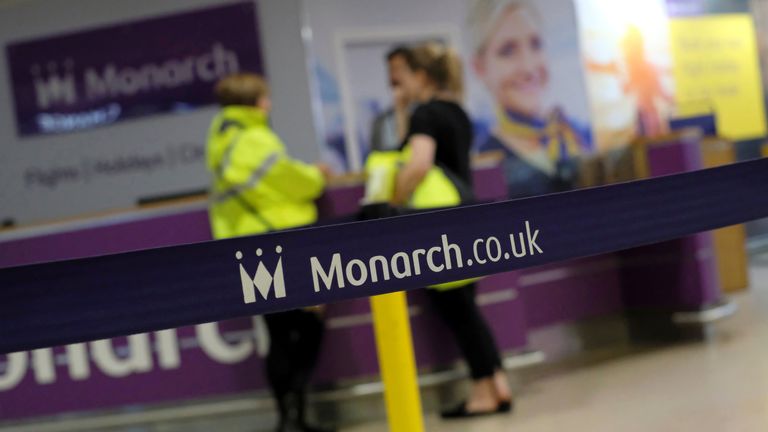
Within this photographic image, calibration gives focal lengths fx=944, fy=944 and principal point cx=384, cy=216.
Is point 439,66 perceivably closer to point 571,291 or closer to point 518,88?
point 571,291

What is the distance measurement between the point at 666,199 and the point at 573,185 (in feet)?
13.2

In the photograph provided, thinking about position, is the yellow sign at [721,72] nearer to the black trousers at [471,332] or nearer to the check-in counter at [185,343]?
the check-in counter at [185,343]

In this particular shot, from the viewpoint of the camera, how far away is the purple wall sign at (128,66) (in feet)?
24.7

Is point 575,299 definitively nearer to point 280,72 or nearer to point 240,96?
point 240,96

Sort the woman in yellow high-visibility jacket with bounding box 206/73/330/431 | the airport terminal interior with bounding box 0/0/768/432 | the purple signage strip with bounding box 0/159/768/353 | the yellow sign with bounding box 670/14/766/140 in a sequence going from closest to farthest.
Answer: the purple signage strip with bounding box 0/159/768/353
the airport terminal interior with bounding box 0/0/768/432
the woman in yellow high-visibility jacket with bounding box 206/73/330/431
the yellow sign with bounding box 670/14/766/140

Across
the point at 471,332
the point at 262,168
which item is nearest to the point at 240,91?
the point at 262,168

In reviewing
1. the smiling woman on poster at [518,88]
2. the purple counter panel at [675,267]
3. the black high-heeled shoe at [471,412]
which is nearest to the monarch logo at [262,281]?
the black high-heeled shoe at [471,412]

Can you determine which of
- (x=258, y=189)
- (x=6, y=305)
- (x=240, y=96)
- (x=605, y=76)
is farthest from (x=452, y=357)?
(x=605, y=76)

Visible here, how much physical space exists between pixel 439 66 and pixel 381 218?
2235 mm

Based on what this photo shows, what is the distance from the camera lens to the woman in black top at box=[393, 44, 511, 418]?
366cm

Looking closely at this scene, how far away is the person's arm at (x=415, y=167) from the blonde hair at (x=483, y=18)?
471cm

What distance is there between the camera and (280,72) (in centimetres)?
743

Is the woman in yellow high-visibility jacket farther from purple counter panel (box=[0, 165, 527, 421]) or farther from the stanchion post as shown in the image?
the stanchion post

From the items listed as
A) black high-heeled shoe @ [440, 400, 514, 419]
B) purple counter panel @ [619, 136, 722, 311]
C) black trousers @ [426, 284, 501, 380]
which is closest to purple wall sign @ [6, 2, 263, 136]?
purple counter panel @ [619, 136, 722, 311]
